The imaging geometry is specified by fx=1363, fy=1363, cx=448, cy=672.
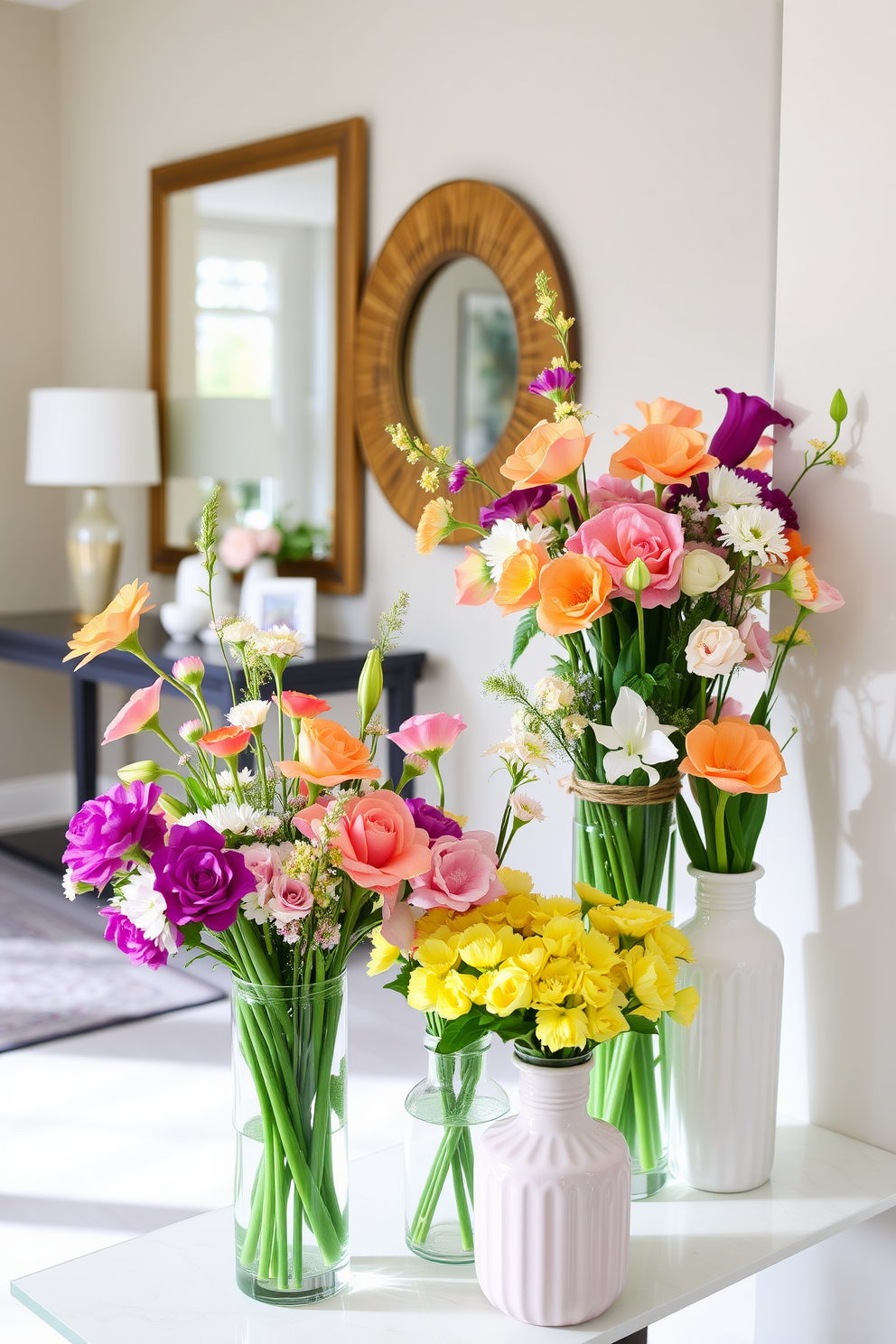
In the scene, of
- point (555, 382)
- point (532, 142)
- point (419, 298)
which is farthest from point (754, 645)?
point (419, 298)

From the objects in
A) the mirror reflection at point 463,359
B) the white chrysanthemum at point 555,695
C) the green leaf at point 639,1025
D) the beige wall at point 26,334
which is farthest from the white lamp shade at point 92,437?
the green leaf at point 639,1025

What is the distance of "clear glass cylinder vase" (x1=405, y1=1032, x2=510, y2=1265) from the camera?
1.04 m

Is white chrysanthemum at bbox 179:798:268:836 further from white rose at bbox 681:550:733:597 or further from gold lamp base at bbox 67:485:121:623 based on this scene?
gold lamp base at bbox 67:485:121:623

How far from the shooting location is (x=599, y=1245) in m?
0.98

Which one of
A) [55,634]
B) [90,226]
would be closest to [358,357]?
[55,634]

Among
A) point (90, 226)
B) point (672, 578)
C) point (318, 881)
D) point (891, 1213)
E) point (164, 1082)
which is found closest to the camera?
point (318, 881)

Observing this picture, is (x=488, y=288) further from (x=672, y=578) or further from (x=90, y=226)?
(x=672, y=578)

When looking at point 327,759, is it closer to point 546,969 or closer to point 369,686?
point 369,686

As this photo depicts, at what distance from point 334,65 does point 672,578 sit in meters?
2.97

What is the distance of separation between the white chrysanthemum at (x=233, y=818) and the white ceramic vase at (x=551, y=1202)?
0.26 meters

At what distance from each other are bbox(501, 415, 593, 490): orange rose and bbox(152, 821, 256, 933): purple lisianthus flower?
41 cm

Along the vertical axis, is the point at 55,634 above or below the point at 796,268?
below

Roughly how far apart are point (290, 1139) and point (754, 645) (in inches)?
22.2

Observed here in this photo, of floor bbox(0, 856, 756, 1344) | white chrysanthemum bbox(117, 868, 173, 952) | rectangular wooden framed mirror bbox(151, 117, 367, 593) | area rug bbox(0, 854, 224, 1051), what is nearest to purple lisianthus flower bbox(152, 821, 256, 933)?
white chrysanthemum bbox(117, 868, 173, 952)
